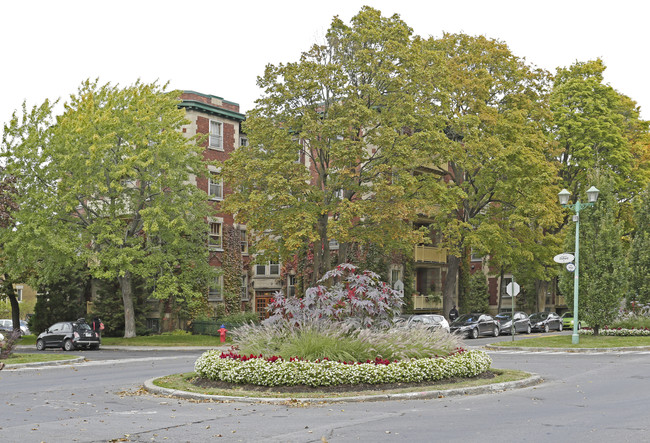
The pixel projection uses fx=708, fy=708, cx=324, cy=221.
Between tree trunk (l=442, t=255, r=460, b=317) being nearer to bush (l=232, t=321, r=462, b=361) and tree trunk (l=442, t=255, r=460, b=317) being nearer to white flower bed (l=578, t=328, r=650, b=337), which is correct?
white flower bed (l=578, t=328, r=650, b=337)

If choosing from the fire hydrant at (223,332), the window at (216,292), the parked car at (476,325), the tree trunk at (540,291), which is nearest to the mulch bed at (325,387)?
the fire hydrant at (223,332)

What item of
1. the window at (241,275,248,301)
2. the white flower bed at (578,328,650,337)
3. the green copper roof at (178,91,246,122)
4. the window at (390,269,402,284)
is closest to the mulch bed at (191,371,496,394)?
the white flower bed at (578,328,650,337)

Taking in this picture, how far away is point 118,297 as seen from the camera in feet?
140

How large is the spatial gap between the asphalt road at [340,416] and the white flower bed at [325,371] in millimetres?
1368

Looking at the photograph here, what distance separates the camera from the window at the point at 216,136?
4591cm

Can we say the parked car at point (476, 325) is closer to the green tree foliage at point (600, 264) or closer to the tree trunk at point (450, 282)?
the tree trunk at point (450, 282)

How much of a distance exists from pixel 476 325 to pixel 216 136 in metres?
20.3

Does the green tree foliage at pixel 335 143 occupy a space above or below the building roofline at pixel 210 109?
below

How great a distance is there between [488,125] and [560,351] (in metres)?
16.8

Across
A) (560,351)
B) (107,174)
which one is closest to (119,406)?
(560,351)

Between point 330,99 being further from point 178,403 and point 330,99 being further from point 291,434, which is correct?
point 291,434

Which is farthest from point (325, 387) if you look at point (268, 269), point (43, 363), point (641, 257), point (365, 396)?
point (268, 269)

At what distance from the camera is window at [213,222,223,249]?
44781 millimetres

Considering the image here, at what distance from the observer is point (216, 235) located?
45.1 m
